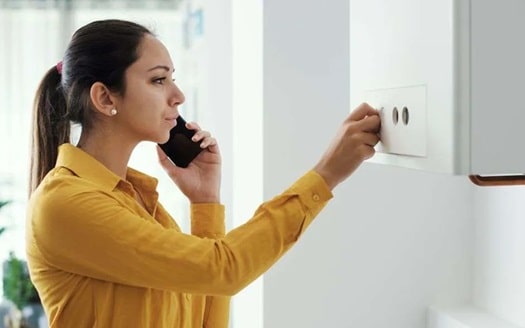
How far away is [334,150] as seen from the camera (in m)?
1.05

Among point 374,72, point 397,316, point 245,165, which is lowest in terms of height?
point 397,316

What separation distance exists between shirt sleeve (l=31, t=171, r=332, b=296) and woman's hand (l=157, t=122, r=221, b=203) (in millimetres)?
338

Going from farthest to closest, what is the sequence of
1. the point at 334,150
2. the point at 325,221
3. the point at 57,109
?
the point at 325,221 → the point at 57,109 → the point at 334,150

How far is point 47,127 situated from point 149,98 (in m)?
0.23

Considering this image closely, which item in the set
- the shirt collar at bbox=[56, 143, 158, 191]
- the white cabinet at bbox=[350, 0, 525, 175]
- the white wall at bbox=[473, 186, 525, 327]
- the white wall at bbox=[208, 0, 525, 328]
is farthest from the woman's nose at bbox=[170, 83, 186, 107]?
the white wall at bbox=[473, 186, 525, 327]

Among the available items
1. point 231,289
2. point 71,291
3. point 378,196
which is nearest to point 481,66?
point 231,289

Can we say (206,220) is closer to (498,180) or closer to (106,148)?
(106,148)

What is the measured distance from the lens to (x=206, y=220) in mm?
1384

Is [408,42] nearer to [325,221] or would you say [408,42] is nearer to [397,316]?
[325,221]

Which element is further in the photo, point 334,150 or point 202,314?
point 202,314

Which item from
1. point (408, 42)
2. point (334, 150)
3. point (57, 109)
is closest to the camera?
point (408, 42)

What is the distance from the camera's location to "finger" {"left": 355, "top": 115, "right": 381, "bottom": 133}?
1.01 meters

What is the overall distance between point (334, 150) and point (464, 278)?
0.98m

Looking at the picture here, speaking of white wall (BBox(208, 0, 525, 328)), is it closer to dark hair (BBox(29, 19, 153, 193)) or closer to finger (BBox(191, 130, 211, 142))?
finger (BBox(191, 130, 211, 142))
